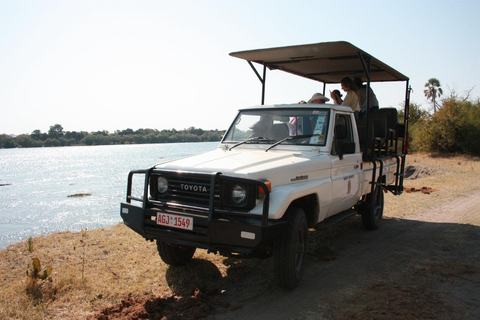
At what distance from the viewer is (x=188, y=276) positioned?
15.6 feet

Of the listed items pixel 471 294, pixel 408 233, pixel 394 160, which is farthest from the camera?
pixel 394 160

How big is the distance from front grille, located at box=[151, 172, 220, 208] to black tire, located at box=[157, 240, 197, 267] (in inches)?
30.4

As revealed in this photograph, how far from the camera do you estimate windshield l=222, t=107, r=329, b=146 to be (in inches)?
202

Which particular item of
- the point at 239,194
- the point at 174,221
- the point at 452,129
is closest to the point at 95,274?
the point at 174,221

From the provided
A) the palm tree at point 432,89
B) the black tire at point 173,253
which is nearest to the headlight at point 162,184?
the black tire at point 173,253

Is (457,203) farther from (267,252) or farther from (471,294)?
(267,252)

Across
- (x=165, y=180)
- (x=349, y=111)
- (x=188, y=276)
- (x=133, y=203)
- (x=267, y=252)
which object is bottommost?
(x=188, y=276)

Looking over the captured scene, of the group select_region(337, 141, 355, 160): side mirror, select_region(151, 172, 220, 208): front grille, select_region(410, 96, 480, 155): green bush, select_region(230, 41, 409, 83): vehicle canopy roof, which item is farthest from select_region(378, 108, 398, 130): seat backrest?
select_region(410, 96, 480, 155): green bush

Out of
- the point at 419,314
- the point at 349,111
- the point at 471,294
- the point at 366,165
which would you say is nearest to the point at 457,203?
the point at 366,165

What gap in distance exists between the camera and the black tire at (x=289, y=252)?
3.97 metres

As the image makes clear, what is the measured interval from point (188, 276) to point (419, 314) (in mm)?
2600

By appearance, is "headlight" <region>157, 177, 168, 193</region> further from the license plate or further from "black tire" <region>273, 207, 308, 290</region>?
"black tire" <region>273, 207, 308, 290</region>

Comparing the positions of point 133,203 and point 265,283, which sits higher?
point 133,203

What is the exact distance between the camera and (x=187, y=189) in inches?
161
